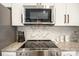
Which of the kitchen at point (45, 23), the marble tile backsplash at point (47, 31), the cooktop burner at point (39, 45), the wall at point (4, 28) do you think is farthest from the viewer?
the marble tile backsplash at point (47, 31)

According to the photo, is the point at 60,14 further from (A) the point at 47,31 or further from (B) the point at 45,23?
(A) the point at 47,31

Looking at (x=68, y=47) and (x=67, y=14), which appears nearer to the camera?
(x=68, y=47)

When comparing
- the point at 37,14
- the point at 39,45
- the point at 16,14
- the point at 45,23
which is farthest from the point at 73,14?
the point at 16,14

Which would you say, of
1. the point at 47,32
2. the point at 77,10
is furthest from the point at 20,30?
the point at 77,10

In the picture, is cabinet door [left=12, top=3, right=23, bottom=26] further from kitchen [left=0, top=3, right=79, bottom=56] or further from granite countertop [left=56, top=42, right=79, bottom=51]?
granite countertop [left=56, top=42, right=79, bottom=51]

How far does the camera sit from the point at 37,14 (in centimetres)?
221

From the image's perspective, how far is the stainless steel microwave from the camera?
2.20m

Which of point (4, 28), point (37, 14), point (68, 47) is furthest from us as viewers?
point (37, 14)

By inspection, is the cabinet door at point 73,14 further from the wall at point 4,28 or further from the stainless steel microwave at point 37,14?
the wall at point 4,28

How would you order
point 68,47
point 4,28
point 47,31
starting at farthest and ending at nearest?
point 47,31 → point 68,47 → point 4,28

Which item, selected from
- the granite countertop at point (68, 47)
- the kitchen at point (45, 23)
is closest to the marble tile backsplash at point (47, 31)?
the kitchen at point (45, 23)

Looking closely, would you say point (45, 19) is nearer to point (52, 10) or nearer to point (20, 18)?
point (52, 10)

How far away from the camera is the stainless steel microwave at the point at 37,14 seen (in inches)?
86.7

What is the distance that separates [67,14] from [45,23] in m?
0.45
